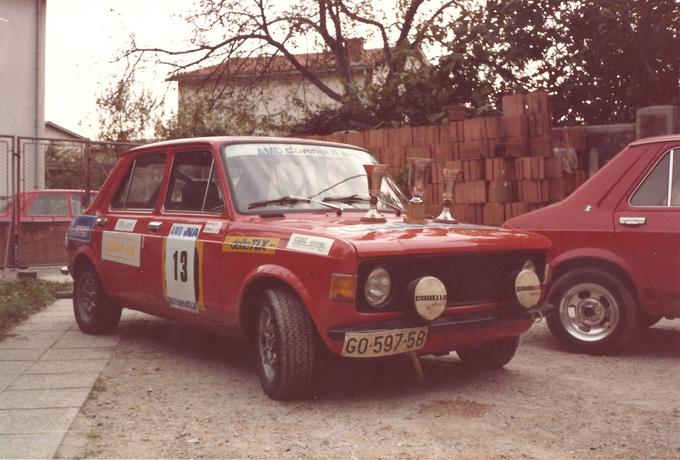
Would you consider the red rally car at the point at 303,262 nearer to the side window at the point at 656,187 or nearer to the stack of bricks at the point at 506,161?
the side window at the point at 656,187

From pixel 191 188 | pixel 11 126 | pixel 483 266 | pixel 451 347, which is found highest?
pixel 11 126

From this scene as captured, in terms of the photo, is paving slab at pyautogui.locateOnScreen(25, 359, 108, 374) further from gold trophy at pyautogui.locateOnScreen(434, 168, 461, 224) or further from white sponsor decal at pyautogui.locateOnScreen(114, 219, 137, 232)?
gold trophy at pyautogui.locateOnScreen(434, 168, 461, 224)

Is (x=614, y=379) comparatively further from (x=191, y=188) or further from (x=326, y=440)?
(x=191, y=188)

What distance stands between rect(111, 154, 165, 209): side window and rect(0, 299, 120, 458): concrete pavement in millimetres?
1207

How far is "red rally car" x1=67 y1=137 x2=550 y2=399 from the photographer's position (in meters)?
4.58

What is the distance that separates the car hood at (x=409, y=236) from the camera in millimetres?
4562

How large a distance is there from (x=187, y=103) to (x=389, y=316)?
20.6 m

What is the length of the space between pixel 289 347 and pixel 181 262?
1.51 meters

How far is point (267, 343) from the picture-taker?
5.04 metres

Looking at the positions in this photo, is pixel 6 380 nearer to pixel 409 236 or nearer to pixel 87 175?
pixel 409 236

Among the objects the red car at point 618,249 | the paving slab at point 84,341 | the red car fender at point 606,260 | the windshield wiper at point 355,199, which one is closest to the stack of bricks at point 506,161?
the red car at point 618,249

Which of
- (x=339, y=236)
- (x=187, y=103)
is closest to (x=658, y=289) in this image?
(x=339, y=236)

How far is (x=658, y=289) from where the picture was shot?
604cm

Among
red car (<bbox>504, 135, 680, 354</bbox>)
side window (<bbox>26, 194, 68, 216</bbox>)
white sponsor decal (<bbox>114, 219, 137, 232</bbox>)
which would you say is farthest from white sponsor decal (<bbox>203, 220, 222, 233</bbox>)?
side window (<bbox>26, 194, 68, 216</bbox>)
